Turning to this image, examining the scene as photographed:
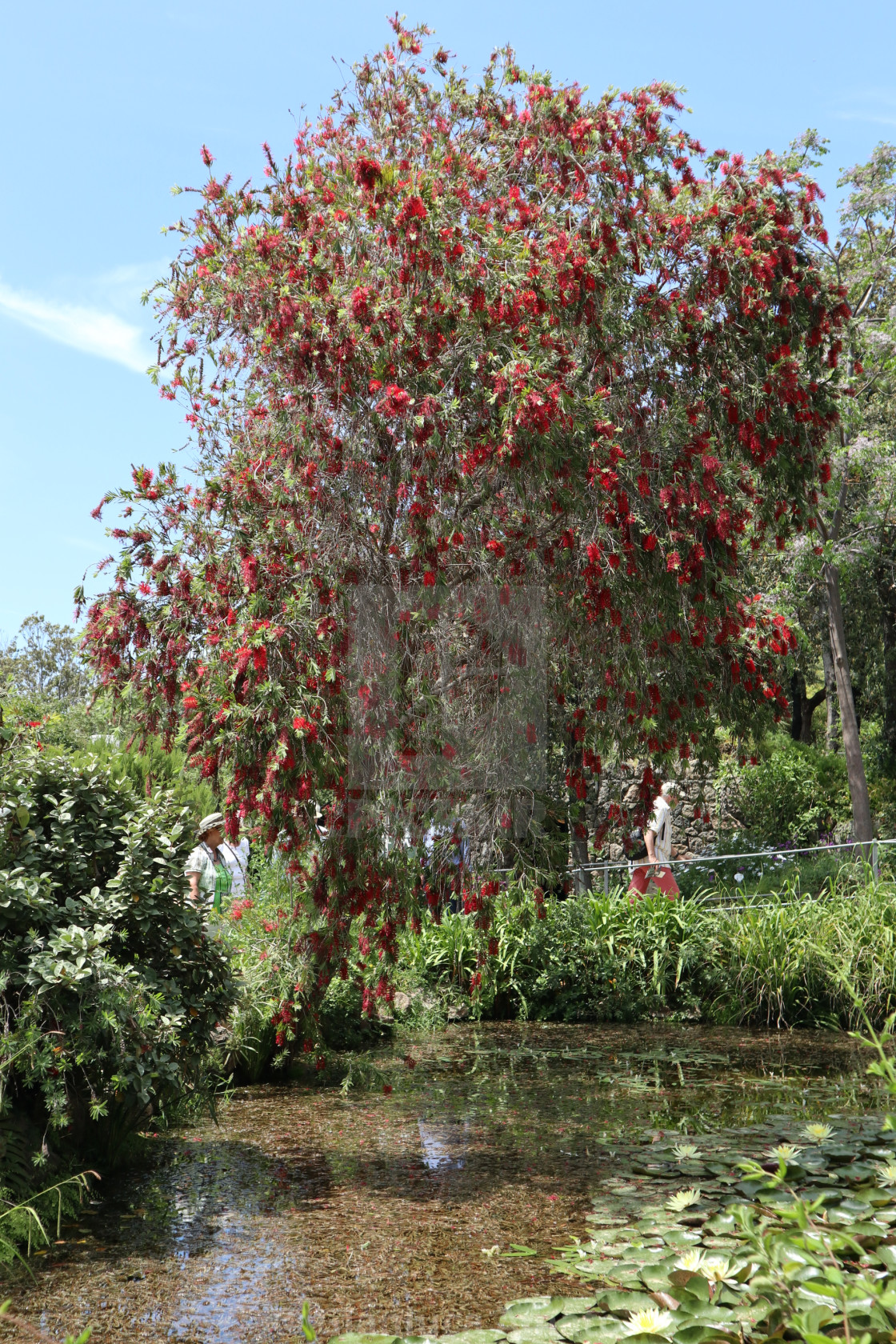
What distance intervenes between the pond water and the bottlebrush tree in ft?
2.58

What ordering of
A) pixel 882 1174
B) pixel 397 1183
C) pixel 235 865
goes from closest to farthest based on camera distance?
pixel 882 1174
pixel 397 1183
pixel 235 865

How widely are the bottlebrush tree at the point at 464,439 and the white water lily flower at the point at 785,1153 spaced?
1.61 meters

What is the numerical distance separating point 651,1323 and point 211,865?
5650 mm

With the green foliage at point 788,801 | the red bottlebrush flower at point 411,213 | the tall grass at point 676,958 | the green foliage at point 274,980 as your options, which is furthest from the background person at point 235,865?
the green foliage at point 788,801

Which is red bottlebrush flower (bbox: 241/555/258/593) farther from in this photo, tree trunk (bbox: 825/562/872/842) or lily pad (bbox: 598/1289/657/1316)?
tree trunk (bbox: 825/562/872/842)

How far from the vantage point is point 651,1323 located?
2277 mm

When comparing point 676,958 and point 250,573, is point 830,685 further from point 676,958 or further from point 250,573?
point 250,573

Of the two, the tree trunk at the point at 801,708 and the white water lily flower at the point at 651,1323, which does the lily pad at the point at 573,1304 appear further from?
the tree trunk at the point at 801,708

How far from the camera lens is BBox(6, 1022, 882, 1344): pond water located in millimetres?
3066

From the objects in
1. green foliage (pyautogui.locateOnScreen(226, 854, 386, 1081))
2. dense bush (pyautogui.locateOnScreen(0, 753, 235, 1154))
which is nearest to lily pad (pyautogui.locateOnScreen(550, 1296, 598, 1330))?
dense bush (pyautogui.locateOnScreen(0, 753, 235, 1154))

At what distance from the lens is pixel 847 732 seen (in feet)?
42.9

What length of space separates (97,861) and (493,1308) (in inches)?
92.4

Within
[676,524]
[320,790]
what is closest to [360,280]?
[676,524]

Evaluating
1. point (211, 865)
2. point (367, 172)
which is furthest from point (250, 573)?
point (211, 865)
